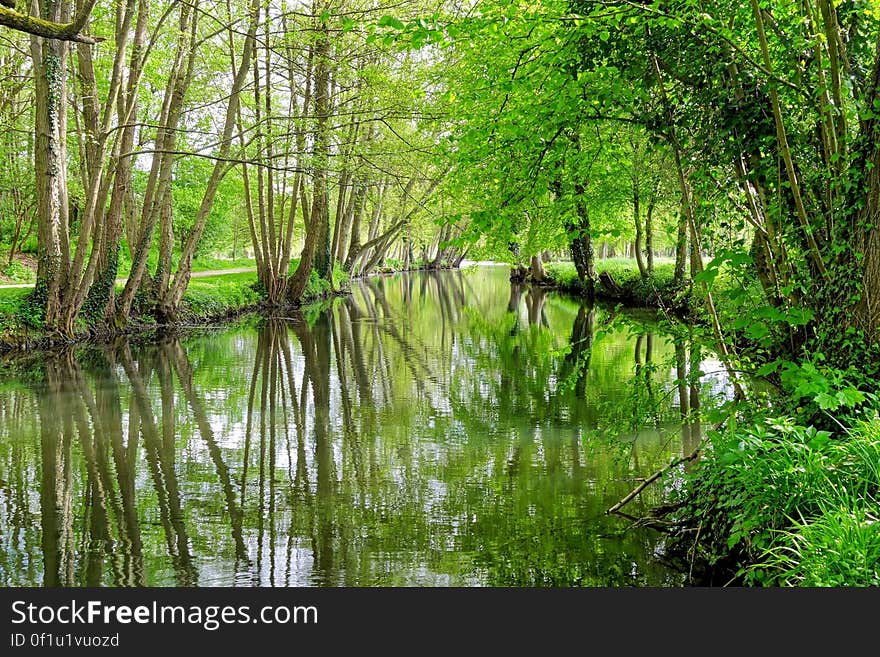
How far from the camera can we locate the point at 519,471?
7.93 m

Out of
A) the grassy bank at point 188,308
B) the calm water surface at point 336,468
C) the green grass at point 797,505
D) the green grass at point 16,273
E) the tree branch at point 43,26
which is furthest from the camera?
the green grass at point 16,273

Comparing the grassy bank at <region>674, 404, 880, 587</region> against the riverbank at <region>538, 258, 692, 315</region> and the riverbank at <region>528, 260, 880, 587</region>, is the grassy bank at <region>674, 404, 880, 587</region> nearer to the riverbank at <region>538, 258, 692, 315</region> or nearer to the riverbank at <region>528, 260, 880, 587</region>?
the riverbank at <region>528, 260, 880, 587</region>

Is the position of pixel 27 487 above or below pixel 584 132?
below

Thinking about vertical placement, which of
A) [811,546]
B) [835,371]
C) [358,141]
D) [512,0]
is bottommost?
[811,546]

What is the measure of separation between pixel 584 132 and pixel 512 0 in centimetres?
227

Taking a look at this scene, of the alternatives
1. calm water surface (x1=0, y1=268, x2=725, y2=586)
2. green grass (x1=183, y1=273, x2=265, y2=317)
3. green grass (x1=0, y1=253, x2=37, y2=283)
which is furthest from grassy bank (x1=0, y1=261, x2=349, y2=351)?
green grass (x1=0, y1=253, x2=37, y2=283)

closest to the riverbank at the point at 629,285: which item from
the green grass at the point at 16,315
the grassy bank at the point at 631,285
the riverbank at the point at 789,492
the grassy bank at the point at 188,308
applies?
the grassy bank at the point at 631,285

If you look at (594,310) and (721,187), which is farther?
(594,310)

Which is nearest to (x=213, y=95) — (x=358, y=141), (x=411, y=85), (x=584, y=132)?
(x=358, y=141)

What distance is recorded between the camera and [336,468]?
26.4 ft

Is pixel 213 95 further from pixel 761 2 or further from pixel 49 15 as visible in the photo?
pixel 761 2

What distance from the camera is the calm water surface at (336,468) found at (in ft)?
18.4

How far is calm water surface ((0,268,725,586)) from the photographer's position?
5609 mm

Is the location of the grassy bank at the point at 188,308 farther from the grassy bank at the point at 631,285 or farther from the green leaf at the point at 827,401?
the green leaf at the point at 827,401
